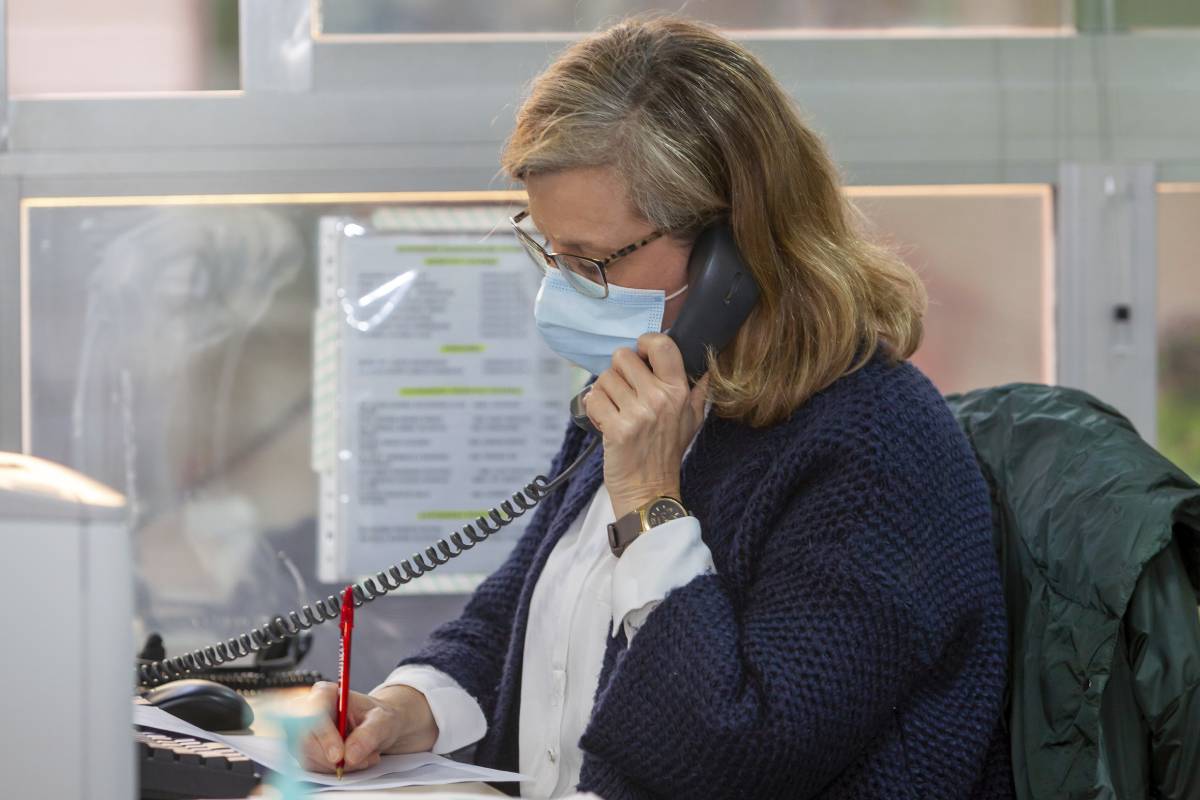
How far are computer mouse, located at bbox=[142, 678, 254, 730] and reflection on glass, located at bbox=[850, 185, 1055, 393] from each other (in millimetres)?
1270

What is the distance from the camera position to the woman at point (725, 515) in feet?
3.75

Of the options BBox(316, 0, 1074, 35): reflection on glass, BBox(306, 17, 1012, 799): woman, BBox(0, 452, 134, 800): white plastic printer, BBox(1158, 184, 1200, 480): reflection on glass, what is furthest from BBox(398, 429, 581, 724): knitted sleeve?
BBox(1158, 184, 1200, 480): reflection on glass

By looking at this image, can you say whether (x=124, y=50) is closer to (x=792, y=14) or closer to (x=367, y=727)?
(x=792, y=14)

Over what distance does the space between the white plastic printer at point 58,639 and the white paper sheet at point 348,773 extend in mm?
437

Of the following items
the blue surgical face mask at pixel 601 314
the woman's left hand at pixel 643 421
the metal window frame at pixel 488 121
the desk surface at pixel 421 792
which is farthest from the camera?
the metal window frame at pixel 488 121

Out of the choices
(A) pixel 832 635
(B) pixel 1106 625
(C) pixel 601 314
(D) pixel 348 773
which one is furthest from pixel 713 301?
(D) pixel 348 773

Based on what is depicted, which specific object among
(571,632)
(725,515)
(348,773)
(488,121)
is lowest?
(348,773)

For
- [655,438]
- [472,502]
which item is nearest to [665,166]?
[655,438]

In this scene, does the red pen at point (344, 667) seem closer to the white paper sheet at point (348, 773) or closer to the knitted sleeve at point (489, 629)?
the white paper sheet at point (348, 773)

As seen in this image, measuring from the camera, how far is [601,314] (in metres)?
1.40

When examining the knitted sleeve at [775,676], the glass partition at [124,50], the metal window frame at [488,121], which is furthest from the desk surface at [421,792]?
the glass partition at [124,50]

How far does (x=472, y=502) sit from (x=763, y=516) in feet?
2.88

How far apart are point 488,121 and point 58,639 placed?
148 centimetres

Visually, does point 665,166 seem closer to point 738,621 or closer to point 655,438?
point 655,438
